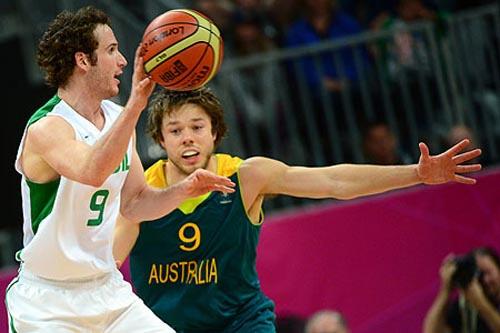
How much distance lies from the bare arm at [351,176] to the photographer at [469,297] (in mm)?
2604

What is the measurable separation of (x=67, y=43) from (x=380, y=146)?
4.85 m

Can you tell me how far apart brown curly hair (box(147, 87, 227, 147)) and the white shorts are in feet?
4.07

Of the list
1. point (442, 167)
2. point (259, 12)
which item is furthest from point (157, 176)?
point (259, 12)

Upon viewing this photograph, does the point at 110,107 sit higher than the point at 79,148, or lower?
higher

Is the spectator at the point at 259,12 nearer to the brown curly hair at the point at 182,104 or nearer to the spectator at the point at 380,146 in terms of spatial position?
the spectator at the point at 380,146

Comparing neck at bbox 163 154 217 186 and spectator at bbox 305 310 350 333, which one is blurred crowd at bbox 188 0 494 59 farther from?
neck at bbox 163 154 217 186

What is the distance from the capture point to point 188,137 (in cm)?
657

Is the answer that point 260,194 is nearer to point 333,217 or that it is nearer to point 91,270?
point 91,270

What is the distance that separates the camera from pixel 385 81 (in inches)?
413

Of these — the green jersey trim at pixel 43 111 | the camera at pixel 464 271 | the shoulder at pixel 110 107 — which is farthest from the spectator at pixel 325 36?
the green jersey trim at pixel 43 111

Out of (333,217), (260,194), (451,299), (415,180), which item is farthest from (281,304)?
(415,180)

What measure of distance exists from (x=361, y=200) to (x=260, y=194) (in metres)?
2.47

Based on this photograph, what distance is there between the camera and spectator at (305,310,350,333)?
852 centimetres

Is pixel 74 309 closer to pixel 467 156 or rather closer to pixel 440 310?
pixel 467 156
